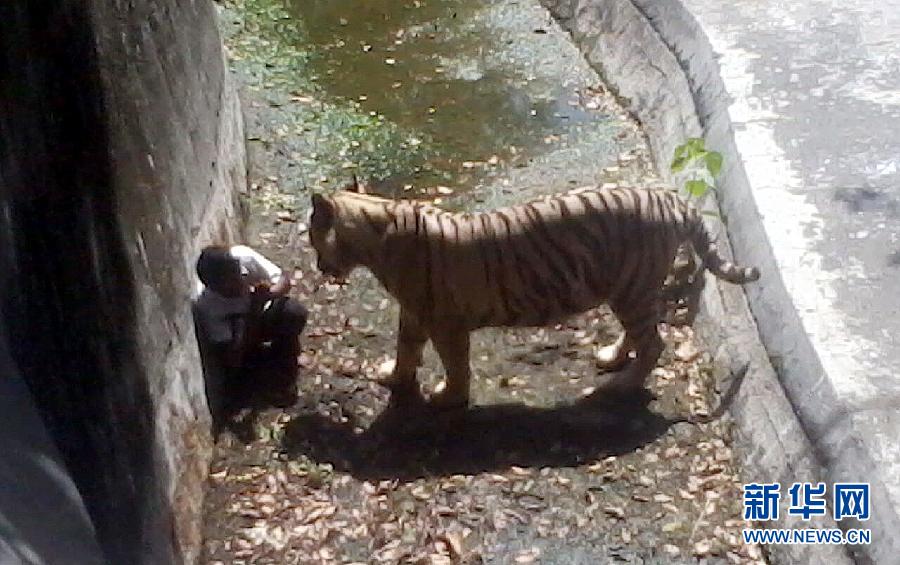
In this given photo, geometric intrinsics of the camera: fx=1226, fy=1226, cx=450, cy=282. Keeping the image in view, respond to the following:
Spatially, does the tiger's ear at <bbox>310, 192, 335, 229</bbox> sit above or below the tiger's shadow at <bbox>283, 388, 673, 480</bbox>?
above

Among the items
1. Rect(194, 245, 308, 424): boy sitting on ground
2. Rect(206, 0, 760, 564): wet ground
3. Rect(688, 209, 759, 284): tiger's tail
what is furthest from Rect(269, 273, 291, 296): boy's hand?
Rect(688, 209, 759, 284): tiger's tail

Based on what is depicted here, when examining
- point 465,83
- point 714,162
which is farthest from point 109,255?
point 465,83

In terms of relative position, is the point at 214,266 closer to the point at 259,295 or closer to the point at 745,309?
the point at 259,295

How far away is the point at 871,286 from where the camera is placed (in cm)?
414

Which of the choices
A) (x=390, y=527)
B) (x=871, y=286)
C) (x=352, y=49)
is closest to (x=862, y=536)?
(x=871, y=286)

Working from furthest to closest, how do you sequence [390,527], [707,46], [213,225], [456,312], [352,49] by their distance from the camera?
[352,49] → [707,46] → [213,225] → [456,312] → [390,527]

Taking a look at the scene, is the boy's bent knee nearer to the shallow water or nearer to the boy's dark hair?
the boy's dark hair

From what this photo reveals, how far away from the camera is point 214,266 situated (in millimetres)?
4305

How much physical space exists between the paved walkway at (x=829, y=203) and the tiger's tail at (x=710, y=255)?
0.11 m

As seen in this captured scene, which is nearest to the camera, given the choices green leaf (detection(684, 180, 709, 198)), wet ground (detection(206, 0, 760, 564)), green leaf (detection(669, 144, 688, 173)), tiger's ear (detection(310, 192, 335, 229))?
wet ground (detection(206, 0, 760, 564))

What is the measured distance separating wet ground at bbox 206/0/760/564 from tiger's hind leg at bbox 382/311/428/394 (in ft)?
0.24

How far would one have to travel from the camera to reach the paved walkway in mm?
3662

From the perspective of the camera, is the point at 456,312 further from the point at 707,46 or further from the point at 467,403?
the point at 707,46

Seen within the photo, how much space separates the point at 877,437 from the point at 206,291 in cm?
227
